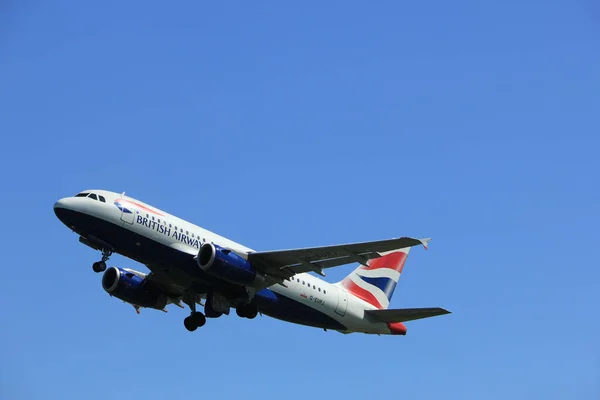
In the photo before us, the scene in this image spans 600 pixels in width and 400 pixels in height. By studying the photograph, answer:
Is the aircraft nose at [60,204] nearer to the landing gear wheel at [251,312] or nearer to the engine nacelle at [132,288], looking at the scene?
the engine nacelle at [132,288]

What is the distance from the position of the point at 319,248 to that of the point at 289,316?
6387mm

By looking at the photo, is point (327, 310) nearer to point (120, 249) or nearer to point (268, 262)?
point (268, 262)

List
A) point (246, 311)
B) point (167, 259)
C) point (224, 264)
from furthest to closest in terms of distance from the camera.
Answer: point (246, 311) → point (167, 259) → point (224, 264)

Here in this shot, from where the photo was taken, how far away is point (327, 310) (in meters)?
48.6

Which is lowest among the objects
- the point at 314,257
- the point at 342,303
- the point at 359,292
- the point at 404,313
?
the point at 404,313

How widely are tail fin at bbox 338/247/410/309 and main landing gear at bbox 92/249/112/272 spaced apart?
13491 mm

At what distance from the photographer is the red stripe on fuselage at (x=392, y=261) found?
54.7 m

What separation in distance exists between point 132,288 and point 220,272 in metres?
7.59

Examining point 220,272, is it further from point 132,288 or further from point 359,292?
point 359,292

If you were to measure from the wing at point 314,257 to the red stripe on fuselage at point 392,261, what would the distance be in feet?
31.8

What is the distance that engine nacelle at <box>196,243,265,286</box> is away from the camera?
44.0 m

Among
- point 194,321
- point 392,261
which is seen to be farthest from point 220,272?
point 392,261

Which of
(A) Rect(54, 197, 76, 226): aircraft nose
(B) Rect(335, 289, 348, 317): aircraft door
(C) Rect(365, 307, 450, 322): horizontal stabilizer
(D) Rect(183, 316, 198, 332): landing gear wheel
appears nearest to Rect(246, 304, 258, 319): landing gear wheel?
(D) Rect(183, 316, 198, 332): landing gear wheel

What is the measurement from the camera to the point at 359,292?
51.8 metres
